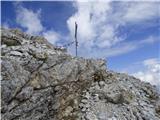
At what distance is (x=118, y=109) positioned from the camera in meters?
27.2

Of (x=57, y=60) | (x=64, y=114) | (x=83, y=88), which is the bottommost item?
(x=64, y=114)

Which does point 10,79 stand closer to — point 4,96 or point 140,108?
point 4,96

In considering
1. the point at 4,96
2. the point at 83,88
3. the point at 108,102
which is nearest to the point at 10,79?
the point at 4,96

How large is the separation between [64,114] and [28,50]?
6.48 meters

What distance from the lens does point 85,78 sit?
2880 centimetres

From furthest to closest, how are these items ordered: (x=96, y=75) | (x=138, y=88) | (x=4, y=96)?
1. (x=138, y=88)
2. (x=96, y=75)
3. (x=4, y=96)

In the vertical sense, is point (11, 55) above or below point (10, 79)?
above

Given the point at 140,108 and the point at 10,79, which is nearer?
the point at 10,79

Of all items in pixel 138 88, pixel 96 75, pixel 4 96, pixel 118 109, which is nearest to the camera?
pixel 4 96

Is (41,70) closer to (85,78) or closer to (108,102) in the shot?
(85,78)

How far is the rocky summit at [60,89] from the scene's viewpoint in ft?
84.7

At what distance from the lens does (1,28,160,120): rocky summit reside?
1017 inches

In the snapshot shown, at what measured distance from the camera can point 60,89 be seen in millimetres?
27125

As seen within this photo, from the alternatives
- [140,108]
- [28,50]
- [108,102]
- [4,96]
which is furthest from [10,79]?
[140,108]
